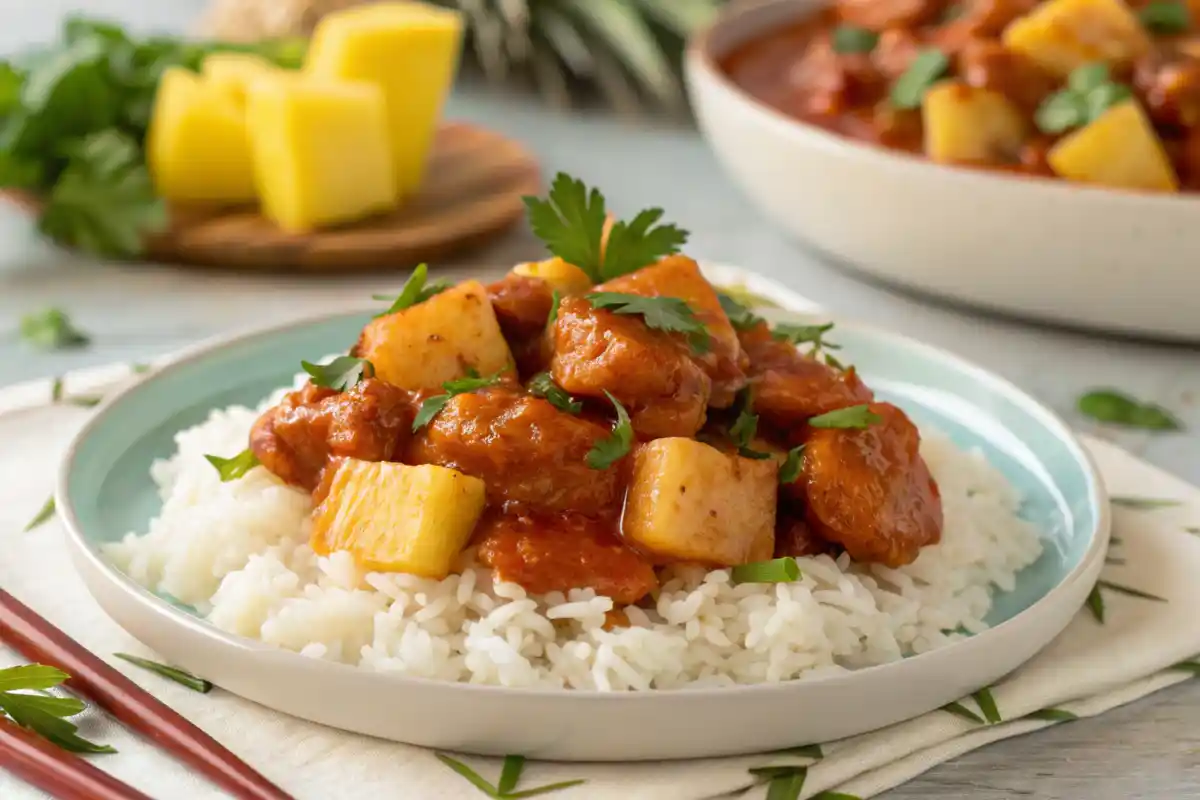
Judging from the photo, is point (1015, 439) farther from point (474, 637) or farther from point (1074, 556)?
point (474, 637)

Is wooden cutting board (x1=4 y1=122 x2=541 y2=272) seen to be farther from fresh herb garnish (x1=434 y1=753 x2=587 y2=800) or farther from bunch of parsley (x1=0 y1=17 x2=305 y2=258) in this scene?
fresh herb garnish (x1=434 y1=753 x2=587 y2=800)

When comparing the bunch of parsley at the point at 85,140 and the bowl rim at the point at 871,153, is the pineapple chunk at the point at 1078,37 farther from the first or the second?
the bunch of parsley at the point at 85,140

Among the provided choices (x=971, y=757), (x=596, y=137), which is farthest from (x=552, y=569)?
(x=596, y=137)

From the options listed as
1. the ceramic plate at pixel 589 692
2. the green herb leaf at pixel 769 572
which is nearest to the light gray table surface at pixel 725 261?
the ceramic plate at pixel 589 692

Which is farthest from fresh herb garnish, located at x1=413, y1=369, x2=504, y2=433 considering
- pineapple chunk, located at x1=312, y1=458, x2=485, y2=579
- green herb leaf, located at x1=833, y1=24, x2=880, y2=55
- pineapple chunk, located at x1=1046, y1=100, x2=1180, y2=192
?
green herb leaf, located at x1=833, y1=24, x2=880, y2=55

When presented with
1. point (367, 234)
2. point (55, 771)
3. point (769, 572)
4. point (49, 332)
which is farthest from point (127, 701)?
point (367, 234)

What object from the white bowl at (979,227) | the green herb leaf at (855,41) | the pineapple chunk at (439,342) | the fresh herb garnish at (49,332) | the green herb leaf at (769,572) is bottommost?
the fresh herb garnish at (49,332)

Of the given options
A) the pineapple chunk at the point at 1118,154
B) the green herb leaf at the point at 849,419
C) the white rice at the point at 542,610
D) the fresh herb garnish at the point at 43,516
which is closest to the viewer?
the white rice at the point at 542,610
